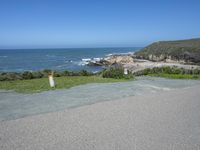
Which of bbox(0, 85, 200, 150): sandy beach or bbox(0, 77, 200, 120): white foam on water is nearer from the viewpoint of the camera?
bbox(0, 85, 200, 150): sandy beach

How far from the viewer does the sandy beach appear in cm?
464

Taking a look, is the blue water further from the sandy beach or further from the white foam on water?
the sandy beach

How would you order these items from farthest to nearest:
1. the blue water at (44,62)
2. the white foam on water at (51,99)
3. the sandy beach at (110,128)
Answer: the blue water at (44,62) < the white foam on water at (51,99) < the sandy beach at (110,128)

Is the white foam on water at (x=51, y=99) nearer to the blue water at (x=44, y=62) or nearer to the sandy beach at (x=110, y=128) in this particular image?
the sandy beach at (x=110, y=128)

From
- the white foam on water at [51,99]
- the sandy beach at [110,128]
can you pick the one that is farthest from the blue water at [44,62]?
the sandy beach at [110,128]

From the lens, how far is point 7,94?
10.1 m

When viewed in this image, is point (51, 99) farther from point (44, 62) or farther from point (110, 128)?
point (44, 62)

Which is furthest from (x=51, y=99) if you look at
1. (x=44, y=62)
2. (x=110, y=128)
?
(x=44, y=62)

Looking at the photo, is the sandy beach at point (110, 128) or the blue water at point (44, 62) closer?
the sandy beach at point (110, 128)

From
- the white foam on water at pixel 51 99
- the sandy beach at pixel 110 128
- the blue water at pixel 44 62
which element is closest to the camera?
the sandy beach at pixel 110 128

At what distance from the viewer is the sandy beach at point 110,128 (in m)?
4.64

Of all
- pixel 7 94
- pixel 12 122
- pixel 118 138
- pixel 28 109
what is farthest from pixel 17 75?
pixel 118 138

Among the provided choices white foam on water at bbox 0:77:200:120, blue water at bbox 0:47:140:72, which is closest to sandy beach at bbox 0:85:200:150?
white foam on water at bbox 0:77:200:120

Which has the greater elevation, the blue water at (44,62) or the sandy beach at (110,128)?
the sandy beach at (110,128)
